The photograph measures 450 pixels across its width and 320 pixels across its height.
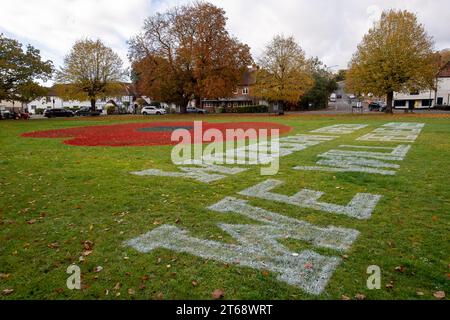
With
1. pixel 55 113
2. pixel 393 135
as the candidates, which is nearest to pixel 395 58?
pixel 393 135

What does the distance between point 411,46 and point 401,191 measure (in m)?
37.6

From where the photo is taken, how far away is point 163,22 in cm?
4769

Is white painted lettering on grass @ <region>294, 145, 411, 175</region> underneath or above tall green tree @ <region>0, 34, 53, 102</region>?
underneath

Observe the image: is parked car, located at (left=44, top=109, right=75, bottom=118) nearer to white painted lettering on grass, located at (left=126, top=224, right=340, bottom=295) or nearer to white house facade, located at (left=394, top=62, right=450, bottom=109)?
white painted lettering on grass, located at (left=126, top=224, right=340, bottom=295)

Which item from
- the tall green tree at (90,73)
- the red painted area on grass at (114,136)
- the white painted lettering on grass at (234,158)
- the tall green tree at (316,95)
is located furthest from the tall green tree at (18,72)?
the tall green tree at (316,95)

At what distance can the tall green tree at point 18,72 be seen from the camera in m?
39.7

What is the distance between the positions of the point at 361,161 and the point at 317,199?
16.8 ft

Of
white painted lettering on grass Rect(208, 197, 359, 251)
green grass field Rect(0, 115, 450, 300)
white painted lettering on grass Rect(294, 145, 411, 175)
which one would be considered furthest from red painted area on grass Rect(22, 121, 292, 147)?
white painted lettering on grass Rect(208, 197, 359, 251)

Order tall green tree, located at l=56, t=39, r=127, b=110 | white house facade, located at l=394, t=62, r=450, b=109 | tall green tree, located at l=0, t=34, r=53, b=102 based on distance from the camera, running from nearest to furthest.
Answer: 1. tall green tree, located at l=0, t=34, r=53, b=102
2. tall green tree, located at l=56, t=39, r=127, b=110
3. white house facade, located at l=394, t=62, r=450, b=109

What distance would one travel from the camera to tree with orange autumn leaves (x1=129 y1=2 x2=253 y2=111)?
45.2m

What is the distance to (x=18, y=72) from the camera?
1592 inches

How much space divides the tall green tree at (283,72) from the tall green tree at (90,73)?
77.9ft

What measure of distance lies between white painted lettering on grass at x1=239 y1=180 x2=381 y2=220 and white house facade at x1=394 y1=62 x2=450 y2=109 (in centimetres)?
5778
